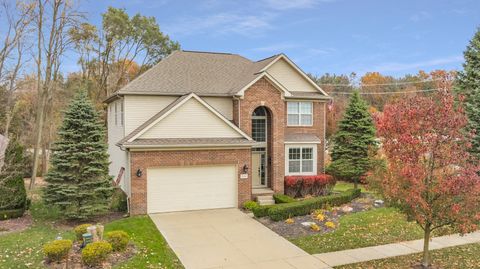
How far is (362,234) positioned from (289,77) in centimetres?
1102

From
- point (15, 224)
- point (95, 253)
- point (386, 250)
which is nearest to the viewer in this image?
point (95, 253)

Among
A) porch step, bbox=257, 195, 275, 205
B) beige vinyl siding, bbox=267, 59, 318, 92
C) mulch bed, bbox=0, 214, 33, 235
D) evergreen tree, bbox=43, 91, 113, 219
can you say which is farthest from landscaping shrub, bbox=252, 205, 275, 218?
mulch bed, bbox=0, 214, 33, 235

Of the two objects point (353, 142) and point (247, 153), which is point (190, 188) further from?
point (353, 142)

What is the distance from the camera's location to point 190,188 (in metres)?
17.3

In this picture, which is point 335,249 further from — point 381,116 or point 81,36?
point 81,36

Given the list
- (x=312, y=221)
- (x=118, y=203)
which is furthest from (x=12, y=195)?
(x=312, y=221)

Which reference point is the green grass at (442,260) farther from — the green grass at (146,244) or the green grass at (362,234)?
the green grass at (146,244)

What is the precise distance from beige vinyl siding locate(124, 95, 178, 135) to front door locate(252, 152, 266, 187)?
227 inches

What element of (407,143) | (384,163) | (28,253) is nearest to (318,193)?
(384,163)

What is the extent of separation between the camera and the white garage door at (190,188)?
16.7 m

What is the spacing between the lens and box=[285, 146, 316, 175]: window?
21.2 meters

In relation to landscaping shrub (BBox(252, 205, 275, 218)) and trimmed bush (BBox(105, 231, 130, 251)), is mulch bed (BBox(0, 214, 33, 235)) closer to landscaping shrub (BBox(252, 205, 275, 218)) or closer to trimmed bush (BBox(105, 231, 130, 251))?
trimmed bush (BBox(105, 231, 130, 251))

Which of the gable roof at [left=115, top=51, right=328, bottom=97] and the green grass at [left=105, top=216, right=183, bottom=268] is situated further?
the gable roof at [left=115, top=51, right=328, bottom=97]

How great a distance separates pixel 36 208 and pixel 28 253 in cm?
852
